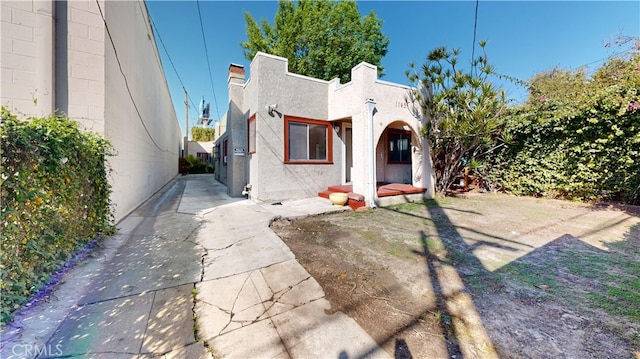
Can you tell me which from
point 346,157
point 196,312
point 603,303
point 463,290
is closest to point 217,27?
point 346,157

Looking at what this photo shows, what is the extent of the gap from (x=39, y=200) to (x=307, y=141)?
6.23 m

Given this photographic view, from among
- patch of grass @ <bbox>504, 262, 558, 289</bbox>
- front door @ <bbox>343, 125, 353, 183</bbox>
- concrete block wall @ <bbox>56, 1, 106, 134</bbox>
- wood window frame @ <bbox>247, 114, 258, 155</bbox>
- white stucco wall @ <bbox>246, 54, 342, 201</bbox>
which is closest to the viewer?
patch of grass @ <bbox>504, 262, 558, 289</bbox>

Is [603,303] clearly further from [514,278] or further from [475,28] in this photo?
[475,28]

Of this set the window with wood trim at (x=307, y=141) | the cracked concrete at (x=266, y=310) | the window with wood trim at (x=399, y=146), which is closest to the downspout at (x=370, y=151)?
the window with wood trim at (x=307, y=141)

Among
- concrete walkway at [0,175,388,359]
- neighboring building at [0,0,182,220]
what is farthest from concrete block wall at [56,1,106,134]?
concrete walkway at [0,175,388,359]

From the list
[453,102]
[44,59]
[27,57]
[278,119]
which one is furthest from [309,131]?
[27,57]

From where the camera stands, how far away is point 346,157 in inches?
362

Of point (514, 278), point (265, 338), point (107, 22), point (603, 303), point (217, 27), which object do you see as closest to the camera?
point (265, 338)

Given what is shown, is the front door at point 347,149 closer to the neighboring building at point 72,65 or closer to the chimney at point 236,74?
the chimney at point 236,74

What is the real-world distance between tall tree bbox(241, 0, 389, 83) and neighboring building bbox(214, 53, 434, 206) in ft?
23.8

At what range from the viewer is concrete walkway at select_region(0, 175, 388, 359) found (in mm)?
1723

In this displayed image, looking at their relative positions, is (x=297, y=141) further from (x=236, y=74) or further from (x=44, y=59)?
(x=44, y=59)

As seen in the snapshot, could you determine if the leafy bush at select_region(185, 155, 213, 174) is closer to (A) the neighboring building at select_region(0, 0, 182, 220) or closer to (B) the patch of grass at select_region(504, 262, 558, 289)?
(A) the neighboring building at select_region(0, 0, 182, 220)

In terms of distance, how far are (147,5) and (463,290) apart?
40.3 ft
